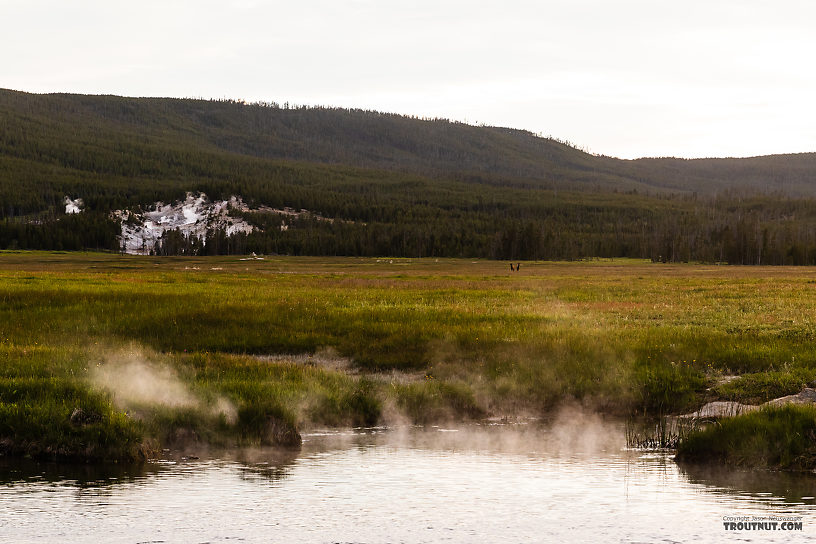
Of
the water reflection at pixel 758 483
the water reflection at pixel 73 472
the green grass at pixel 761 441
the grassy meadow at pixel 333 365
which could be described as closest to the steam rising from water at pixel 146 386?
the grassy meadow at pixel 333 365

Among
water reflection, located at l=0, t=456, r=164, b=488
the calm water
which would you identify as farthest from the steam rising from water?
water reflection, located at l=0, t=456, r=164, b=488

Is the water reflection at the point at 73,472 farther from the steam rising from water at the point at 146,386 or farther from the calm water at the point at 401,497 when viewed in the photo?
the steam rising from water at the point at 146,386

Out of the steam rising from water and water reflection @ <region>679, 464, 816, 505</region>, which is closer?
water reflection @ <region>679, 464, 816, 505</region>

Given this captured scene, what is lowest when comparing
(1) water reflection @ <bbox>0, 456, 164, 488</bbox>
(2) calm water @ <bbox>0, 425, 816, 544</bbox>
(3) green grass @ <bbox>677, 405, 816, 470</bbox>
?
(1) water reflection @ <bbox>0, 456, 164, 488</bbox>

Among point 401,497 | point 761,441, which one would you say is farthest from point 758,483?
point 401,497

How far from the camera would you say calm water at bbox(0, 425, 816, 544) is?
1283 centimetres

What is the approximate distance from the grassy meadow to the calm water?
1.53 metres

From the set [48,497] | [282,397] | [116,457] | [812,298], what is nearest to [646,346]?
[282,397]

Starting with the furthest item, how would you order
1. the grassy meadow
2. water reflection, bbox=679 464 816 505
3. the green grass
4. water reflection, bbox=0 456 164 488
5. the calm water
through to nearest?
the grassy meadow
the green grass
water reflection, bbox=0 456 164 488
water reflection, bbox=679 464 816 505
the calm water

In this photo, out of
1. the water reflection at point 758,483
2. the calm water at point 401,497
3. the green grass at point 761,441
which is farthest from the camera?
the green grass at point 761,441

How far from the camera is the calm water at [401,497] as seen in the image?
42.1 ft

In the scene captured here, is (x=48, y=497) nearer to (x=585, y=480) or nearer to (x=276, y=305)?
(x=585, y=480)

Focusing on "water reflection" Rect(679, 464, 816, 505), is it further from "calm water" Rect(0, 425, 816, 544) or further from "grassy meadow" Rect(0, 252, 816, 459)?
"grassy meadow" Rect(0, 252, 816, 459)

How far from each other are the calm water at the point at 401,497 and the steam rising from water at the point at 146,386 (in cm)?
200
